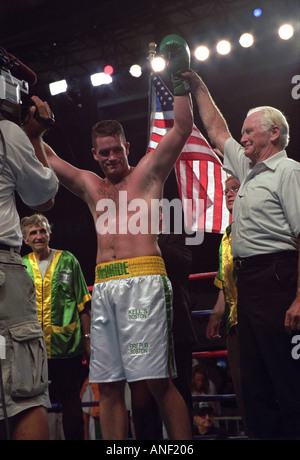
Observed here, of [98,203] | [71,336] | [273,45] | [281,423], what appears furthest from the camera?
[273,45]

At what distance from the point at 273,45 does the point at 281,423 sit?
4563mm

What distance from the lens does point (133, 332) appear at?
2246 mm

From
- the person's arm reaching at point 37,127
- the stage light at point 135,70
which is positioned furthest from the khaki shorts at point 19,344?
the stage light at point 135,70

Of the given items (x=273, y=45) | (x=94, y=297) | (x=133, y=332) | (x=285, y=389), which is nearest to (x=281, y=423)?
(x=285, y=389)

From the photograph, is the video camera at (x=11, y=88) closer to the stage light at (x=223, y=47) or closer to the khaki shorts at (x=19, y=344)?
the khaki shorts at (x=19, y=344)

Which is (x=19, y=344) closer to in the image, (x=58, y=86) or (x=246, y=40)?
(x=246, y=40)

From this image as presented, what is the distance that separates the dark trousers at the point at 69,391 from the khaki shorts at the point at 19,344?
140cm

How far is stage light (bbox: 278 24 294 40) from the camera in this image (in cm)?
520

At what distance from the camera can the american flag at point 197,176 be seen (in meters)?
3.76

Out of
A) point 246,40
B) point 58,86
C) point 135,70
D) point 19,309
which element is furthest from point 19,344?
point 58,86

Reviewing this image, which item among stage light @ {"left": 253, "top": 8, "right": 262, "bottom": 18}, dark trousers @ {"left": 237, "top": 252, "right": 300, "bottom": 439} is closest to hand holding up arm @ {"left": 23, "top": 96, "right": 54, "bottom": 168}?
dark trousers @ {"left": 237, "top": 252, "right": 300, "bottom": 439}

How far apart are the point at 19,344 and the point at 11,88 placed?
952mm

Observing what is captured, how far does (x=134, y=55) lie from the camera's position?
6297 millimetres

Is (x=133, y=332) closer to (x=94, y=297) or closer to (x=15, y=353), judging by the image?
(x=94, y=297)
